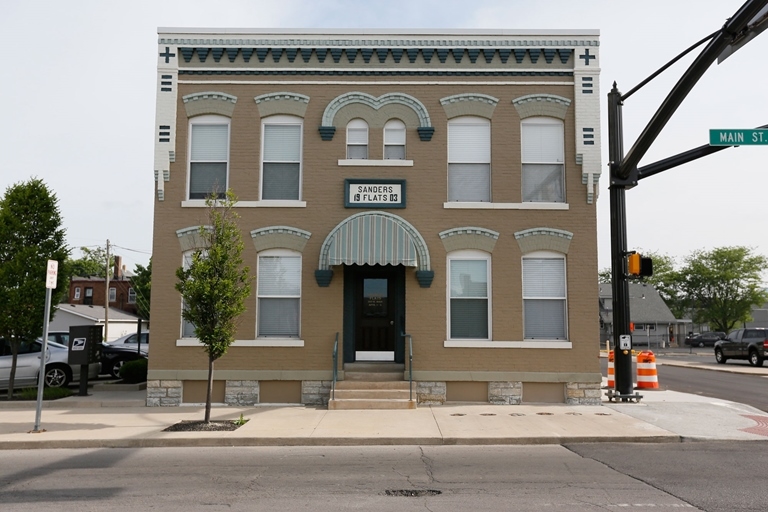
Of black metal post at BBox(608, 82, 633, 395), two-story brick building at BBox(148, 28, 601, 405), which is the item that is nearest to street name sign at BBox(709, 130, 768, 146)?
black metal post at BBox(608, 82, 633, 395)

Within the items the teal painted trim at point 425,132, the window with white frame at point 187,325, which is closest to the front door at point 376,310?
the teal painted trim at point 425,132

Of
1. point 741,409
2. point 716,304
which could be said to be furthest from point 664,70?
point 716,304

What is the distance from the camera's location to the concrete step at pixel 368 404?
13.4 metres

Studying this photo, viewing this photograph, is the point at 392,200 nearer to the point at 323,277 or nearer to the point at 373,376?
the point at 323,277

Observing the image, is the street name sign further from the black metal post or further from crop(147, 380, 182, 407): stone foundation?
crop(147, 380, 182, 407): stone foundation

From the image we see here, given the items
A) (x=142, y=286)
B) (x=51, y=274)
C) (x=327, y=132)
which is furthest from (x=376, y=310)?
(x=142, y=286)

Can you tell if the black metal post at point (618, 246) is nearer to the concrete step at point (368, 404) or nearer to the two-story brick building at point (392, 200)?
the two-story brick building at point (392, 200)

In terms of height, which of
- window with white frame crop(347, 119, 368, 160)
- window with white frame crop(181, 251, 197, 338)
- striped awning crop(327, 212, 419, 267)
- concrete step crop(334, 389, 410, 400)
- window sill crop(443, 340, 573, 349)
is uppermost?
window with white frame crop(347, 119, 368, 160)

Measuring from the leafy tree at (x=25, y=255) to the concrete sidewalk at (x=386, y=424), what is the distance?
1.78 meters

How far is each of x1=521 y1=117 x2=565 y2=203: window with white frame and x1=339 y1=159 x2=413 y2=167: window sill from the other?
267cm

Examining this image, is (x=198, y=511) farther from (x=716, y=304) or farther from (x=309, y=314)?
(x=716, y=304)

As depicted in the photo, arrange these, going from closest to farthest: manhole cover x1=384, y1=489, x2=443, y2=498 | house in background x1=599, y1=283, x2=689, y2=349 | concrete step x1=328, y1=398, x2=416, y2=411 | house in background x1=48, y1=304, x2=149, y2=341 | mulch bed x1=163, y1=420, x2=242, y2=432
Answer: manhole cover x1=384, y1=489, x2=443, y2=498, mulch bed x1=163, y1=420, x2=242, y2=432, concrete step x1=328, y1=398, x2=416, y2=411, house in background x1=48, y1=304, x2=149, y2=341, house in background x1=599, y1=283, x2=689, y2=349

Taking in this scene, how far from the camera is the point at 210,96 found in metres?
15.0

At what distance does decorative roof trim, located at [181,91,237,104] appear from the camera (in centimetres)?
1502
